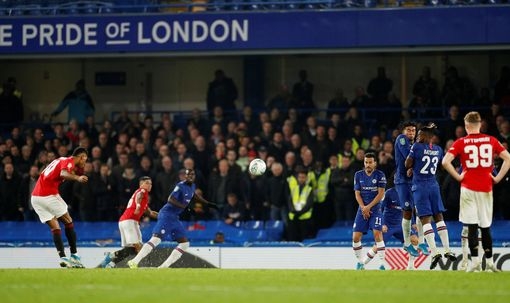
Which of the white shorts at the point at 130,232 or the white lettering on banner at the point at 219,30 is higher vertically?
the white lettering on banner at the point at 219,30

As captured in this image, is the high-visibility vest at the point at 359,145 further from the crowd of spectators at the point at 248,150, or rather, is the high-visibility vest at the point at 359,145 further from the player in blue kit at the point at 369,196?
the player in blue kit at the point at 369,196

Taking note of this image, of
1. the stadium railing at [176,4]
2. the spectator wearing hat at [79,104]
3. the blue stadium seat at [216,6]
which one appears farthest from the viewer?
the spectator wearing hat at [79,104]

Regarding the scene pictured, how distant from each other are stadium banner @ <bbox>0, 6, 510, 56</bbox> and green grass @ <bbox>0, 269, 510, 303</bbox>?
32.6 ft

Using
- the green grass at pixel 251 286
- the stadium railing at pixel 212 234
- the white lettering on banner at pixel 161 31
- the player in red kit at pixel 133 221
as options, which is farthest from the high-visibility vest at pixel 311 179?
the green grass at pixel 251 286

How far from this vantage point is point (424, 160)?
60.0 ft

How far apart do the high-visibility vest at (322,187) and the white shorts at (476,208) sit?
29.6ft

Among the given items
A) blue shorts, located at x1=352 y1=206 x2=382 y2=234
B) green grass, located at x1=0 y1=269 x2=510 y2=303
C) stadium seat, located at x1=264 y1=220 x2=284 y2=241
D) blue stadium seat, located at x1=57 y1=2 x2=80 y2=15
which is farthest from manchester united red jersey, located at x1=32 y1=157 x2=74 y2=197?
blue stadium seat, located at x1=57 y1=2 x2=80 y2=15

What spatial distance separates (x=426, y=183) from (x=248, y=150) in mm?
8061

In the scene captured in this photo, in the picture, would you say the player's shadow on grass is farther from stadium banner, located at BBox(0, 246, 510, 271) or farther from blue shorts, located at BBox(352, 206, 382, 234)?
blue shorts, located at BBox(352, 206, 382, 234)

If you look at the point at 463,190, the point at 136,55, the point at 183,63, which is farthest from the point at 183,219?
the point at 463,190

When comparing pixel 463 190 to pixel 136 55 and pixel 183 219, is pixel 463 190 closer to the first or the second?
pixel 183 219

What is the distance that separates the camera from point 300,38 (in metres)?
26.3

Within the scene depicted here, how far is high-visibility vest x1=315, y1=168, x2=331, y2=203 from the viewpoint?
80.8 feet

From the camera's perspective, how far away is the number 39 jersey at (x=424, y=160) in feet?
59.8
